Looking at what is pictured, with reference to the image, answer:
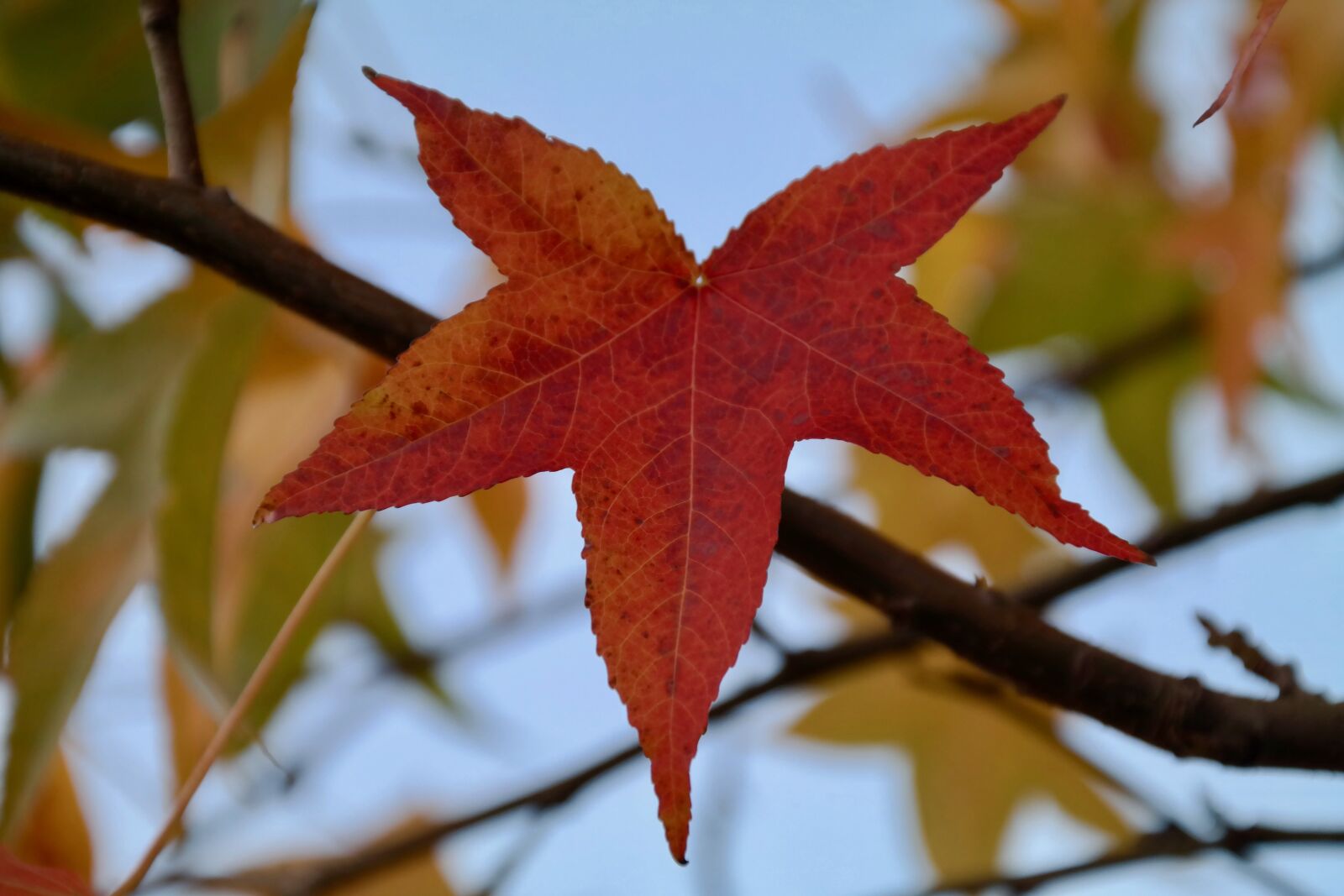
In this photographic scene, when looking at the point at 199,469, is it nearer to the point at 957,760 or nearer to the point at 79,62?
the point at 79,62

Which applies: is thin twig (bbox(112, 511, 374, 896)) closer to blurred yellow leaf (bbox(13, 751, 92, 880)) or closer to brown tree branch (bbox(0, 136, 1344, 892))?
brown tree branch (bbox(0, 136, 1344, 892))

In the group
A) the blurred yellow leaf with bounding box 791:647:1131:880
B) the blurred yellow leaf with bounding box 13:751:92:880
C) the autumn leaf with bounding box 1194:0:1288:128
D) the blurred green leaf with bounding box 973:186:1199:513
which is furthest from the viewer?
the blurred green leaf with bounding box 973:186:1199:513

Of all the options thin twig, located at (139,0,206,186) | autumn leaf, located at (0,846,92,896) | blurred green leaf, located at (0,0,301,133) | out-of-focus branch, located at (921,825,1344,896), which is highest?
blurred green leaf, located at (0,0,301,133)

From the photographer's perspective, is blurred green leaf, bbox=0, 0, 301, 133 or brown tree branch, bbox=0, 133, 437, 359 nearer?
brown tree branch, bbox=0, 133, 437, 359

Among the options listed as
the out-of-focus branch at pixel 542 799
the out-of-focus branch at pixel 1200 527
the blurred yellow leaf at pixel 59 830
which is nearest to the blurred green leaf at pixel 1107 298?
the out-of-focus branch at pixel 1200 527

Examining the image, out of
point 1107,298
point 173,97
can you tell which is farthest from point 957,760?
point 173,97

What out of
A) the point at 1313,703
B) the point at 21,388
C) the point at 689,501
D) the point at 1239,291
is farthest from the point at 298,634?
the point at 1239,291

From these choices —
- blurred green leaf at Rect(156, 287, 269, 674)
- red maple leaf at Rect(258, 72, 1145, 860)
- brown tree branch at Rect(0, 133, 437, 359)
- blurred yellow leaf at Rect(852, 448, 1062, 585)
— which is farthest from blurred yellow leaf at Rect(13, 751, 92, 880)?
blurred yellow leaf at Rect(852, 448, 1062, 585)
